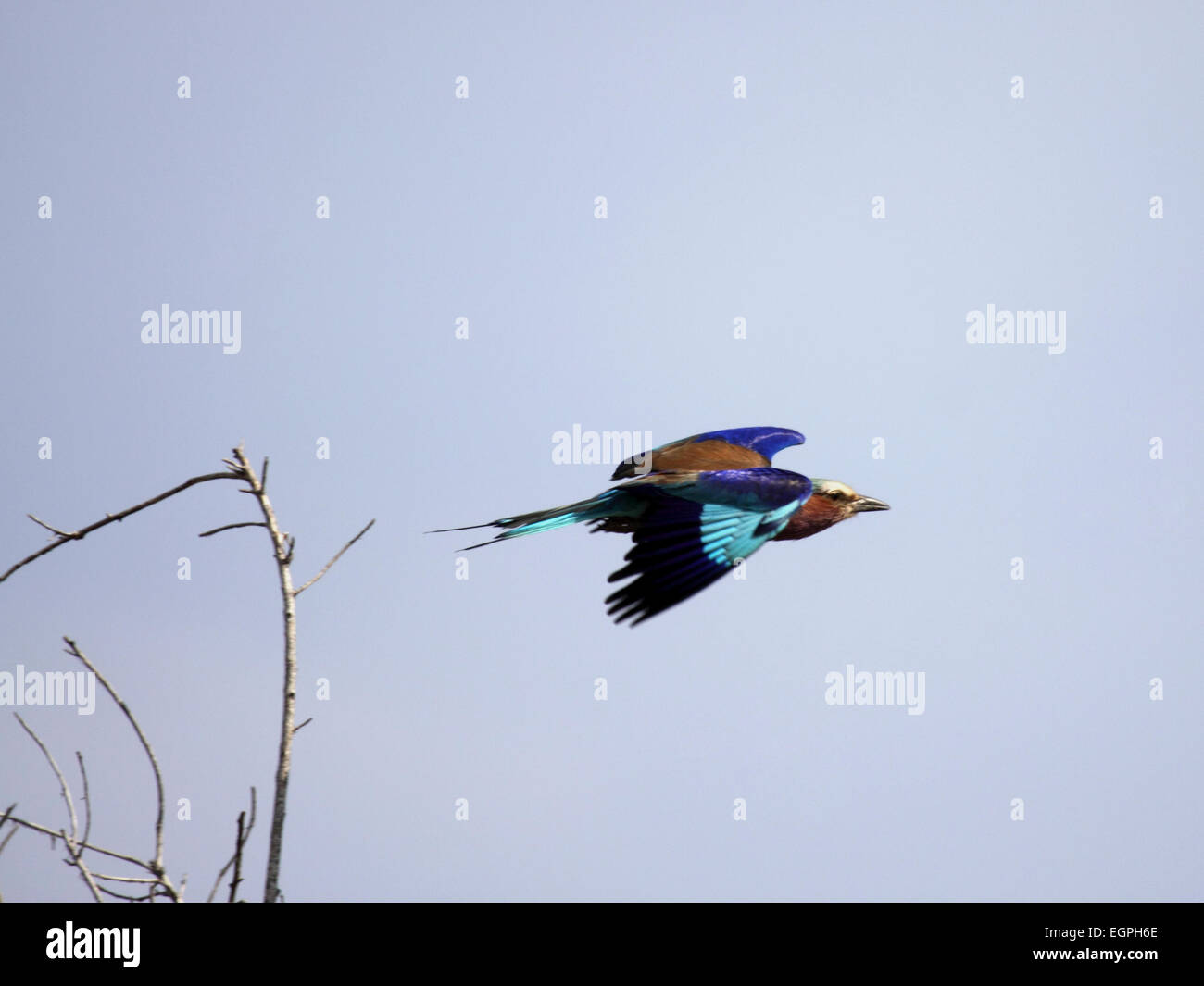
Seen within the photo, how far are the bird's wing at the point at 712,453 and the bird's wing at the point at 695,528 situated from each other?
79 cm

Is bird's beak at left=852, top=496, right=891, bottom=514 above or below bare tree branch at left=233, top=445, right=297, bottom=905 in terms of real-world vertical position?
above

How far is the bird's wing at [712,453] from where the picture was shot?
26.2ft

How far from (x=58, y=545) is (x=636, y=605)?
2613 mm

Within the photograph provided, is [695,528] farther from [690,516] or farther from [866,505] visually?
[866,505]

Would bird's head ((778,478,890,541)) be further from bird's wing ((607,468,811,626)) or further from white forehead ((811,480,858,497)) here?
bird's wing ((607,468,811,626))

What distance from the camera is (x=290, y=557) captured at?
3951 mm

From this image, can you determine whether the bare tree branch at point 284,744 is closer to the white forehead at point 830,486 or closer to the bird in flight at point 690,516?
the bird in flight at point 690,516

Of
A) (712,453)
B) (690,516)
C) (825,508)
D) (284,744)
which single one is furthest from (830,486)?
(284,744)

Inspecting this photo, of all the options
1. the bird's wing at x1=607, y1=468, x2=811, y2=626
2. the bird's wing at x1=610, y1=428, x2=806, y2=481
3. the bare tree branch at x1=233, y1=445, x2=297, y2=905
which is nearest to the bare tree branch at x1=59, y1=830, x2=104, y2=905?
the bare tree branch at x1=233, y1=445, x2=297, y2=905

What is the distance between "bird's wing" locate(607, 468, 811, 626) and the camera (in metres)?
5.75

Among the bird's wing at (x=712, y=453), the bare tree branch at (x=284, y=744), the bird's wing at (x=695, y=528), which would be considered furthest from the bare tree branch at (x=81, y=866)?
the bird's wing at (x=712, y=453)

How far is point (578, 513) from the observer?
679 cm
